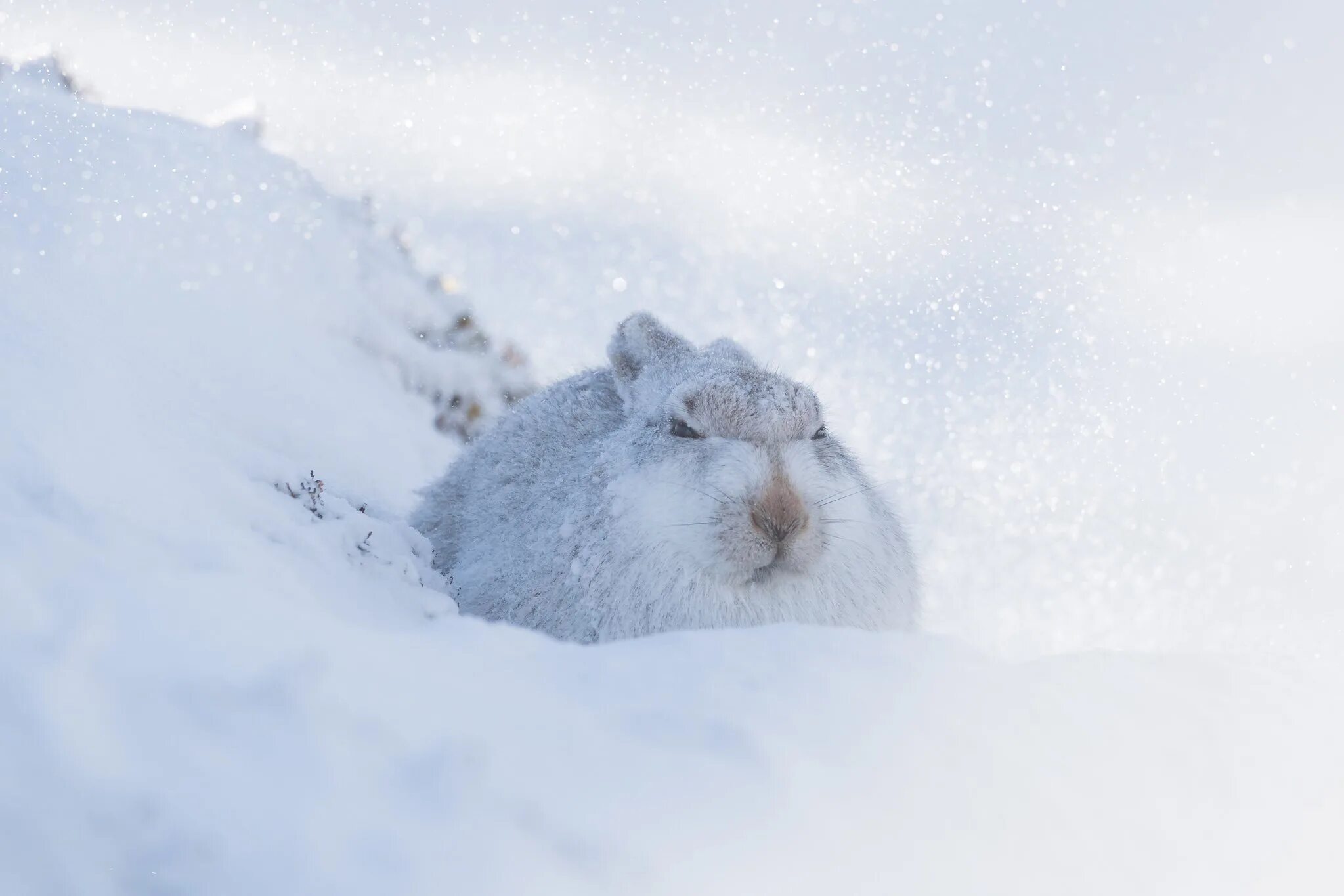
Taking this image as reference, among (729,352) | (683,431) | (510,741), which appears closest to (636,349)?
(729,352)

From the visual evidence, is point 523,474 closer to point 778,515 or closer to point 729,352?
point 729,352

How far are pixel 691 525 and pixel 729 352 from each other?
2625 mm

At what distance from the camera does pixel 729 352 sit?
772cm

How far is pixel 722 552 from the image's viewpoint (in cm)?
525

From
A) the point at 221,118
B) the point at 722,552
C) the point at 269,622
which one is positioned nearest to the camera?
the point at 269,622

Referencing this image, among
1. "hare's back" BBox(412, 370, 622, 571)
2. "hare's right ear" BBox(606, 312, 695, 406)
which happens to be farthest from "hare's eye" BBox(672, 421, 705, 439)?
"hare's right ear" BBox(606, 312, 695, 406)

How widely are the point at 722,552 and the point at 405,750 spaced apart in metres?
2.33

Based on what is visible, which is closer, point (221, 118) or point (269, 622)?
point (269, 622)

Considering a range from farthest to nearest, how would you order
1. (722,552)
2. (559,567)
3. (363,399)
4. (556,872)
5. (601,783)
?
(363,399) → (559,567) → (722,552) → (601,783) → (556,872)

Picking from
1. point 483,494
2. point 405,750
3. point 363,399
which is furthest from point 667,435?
point 363,399

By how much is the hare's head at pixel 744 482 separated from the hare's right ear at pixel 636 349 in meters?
0.56

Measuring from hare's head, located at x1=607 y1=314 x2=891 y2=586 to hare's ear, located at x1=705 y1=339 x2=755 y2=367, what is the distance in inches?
27.1

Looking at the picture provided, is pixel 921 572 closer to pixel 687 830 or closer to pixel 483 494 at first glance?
pixel 483 494

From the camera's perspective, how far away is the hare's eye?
19.2 ft
